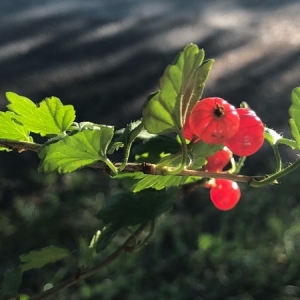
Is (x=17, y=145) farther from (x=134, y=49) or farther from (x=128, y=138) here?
(x=134, y=49)

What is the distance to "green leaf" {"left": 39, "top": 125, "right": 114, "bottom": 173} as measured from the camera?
0.57 meters

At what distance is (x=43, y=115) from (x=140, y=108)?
4031 mm

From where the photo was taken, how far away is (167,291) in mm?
Result: 2504

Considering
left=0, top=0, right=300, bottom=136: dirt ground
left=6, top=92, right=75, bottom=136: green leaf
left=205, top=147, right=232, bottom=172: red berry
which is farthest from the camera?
left=0, top=0, right=300, bottom=136: dirt ground

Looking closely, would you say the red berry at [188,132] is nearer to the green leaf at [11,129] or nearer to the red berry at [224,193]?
the green leaf at [11,129]

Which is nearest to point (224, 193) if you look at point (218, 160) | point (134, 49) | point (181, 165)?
point (218, 160)

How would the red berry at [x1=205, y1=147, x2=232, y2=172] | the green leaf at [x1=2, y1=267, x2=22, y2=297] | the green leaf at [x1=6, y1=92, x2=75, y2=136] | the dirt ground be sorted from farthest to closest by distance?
the dirt ground → the green leaf at [x1=2, y1=267, x2=22, y2=297] → the red berry at [x1=205, y1=147, x2=232, y2=172] → the green leaf at [x1=6, y1=92, x2=75, y2=136]

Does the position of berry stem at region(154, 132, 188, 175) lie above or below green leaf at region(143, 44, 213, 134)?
below

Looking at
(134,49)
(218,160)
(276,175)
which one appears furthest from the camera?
(134,49)

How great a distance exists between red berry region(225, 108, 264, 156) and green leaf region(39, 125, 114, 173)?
132mm

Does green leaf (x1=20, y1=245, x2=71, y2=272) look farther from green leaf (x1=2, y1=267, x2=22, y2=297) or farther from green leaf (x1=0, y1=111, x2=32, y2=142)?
green leaf (x1=0, y1=111, x2=32, y2=142)

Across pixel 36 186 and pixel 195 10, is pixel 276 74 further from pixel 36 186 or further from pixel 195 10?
pixel 36 186

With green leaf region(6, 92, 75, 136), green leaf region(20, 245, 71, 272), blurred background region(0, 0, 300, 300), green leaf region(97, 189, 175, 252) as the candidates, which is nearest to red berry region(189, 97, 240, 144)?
green leaf region(6, 92, 75, 136)

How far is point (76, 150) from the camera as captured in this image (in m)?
0.58
